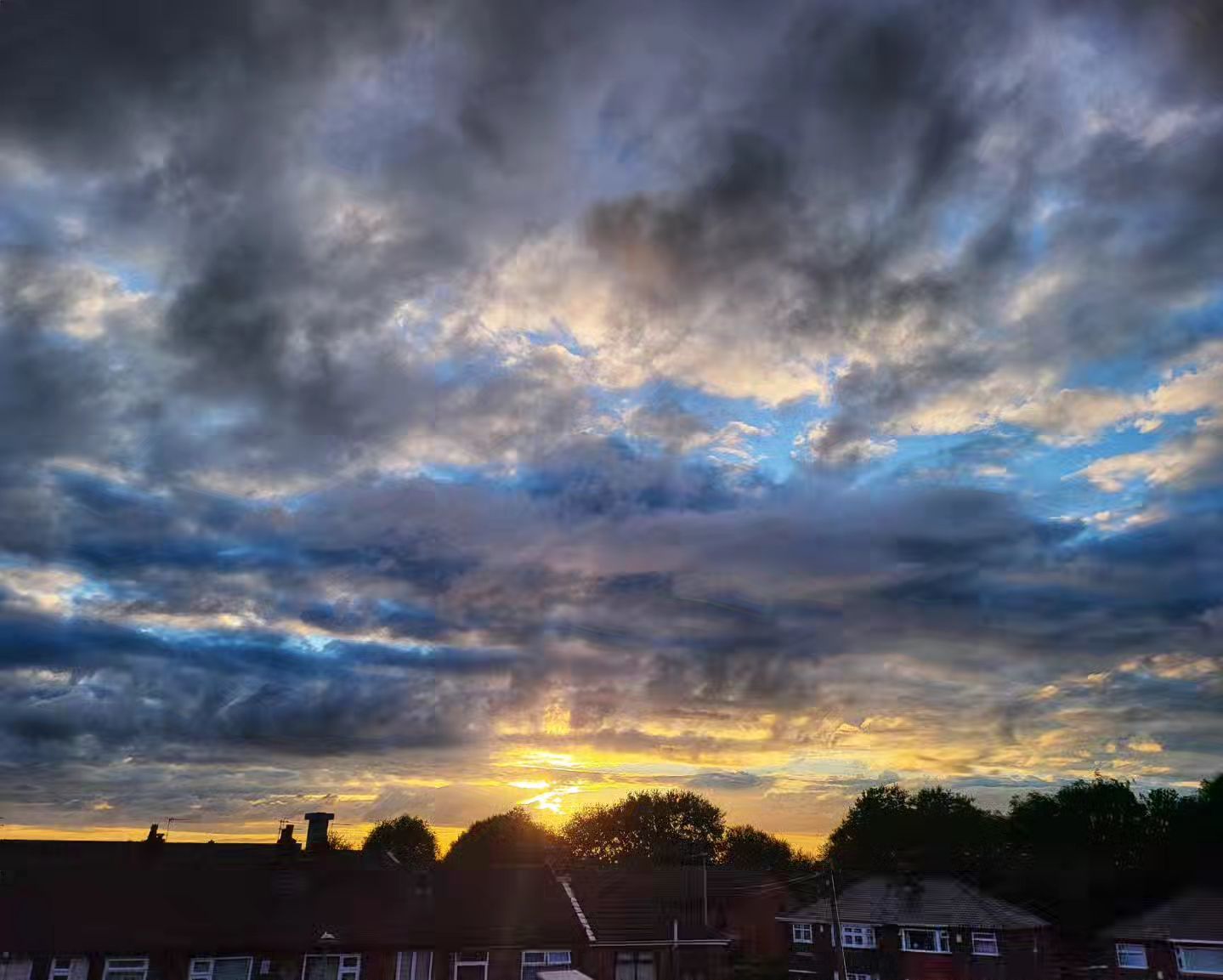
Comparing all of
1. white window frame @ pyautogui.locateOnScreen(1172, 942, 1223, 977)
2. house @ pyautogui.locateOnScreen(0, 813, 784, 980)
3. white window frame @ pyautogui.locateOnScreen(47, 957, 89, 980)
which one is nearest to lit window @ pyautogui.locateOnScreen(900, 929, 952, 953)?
white window frame @ pyautogui.locateOnScreen(1172, 942, 1223, 977)

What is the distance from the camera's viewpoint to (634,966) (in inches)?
2140

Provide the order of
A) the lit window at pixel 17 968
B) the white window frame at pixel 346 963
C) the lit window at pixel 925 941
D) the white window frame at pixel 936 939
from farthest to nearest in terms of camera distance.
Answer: the lit window at pixel 925 941 < the white window frame at pixel 936 939 < the white window frame at pixel 346 963 < the lit window at pixel 17 968

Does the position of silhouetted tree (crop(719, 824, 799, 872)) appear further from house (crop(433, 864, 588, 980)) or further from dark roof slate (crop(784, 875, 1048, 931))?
house (crop(433, 864, 588, 980))

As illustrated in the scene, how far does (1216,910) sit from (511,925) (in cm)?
5133

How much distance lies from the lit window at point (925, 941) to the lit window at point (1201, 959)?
15620 millimetres

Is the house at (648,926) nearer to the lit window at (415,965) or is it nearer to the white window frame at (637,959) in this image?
the white window frame at (637,959)

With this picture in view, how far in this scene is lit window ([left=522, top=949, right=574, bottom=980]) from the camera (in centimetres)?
4991

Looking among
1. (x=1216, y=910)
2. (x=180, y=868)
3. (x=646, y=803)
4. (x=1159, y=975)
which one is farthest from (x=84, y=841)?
(x=646, y=803)

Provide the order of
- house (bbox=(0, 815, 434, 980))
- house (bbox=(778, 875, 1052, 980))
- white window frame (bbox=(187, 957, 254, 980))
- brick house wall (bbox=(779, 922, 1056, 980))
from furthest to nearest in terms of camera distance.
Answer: house (bbox=(778, 875, 1052, 980)), brick house wall (bbox=(779, 922, 1056, 980)), white window frame (bbox=(187, 957, 254, 980)), house (bbox=(0, 815, 434, 980))

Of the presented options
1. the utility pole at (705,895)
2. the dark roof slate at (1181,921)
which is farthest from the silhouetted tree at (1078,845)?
the utility pole at (705,895)

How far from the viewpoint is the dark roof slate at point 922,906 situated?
6247cm

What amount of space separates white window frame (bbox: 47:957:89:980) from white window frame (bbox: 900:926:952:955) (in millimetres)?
56740

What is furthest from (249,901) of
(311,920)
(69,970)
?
(69,970)

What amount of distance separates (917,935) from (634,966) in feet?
83.8
